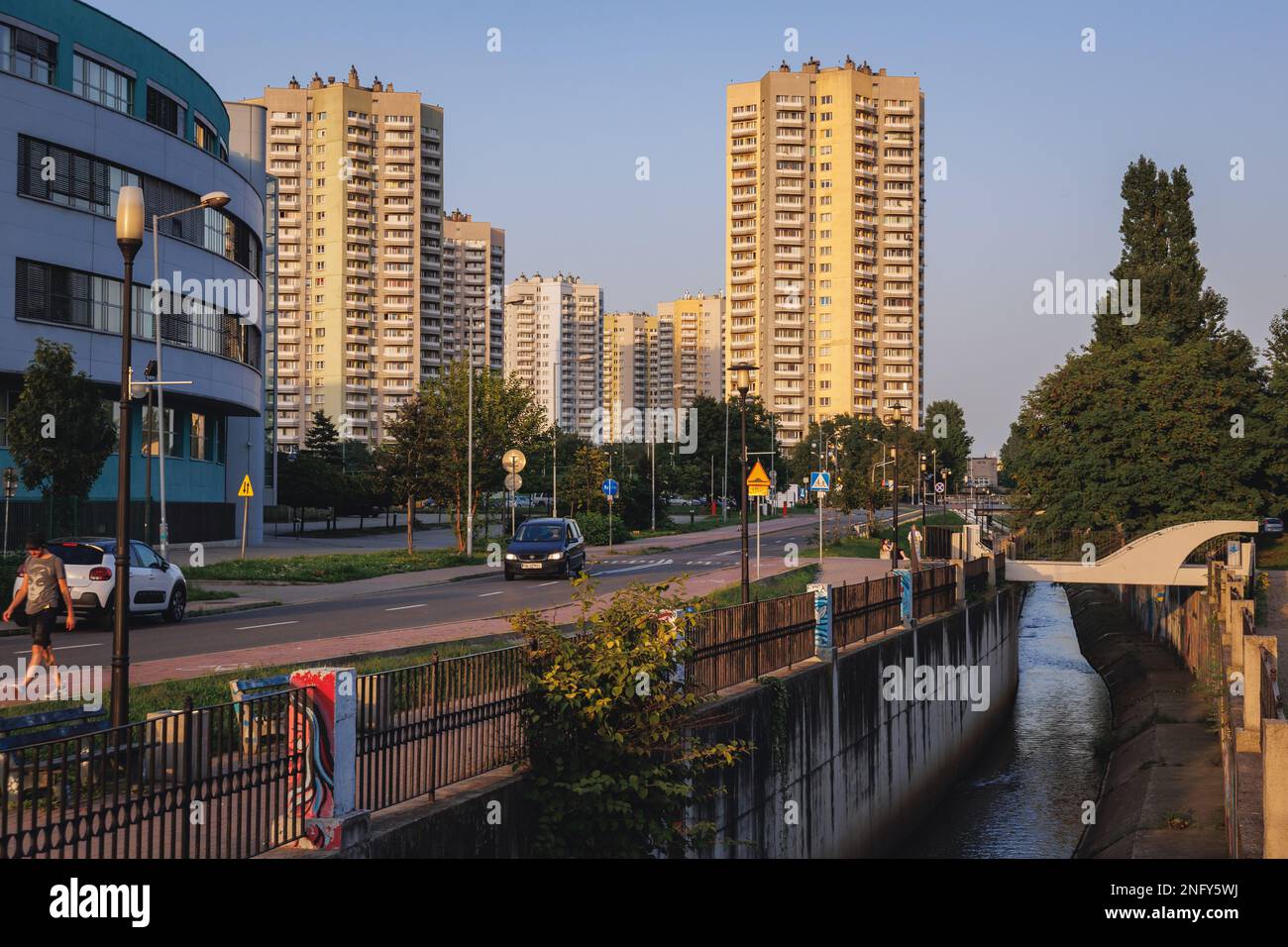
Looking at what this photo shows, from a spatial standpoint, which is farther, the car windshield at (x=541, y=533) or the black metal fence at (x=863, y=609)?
the car windshield at (x=541, y=533)

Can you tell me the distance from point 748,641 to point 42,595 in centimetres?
874

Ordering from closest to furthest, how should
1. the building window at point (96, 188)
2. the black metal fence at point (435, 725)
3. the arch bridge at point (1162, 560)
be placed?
1. the black metal fence at point (435, 725)
2. the arch bridge at point (1162, 560)
3. the building window at point (96, 188)

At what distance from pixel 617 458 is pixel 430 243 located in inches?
3365

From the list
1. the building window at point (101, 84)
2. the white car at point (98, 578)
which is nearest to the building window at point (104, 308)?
the building window at point (101, 84)

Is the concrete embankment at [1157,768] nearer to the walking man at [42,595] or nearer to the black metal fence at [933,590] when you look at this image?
the black metal fence at [933,590]

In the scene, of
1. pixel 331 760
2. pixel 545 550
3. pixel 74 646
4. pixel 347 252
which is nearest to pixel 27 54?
pixel 545 550

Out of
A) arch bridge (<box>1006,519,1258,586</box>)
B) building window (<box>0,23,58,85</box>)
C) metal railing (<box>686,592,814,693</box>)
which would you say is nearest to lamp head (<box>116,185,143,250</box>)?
metal railing (<box>686,592,814,693</box>)

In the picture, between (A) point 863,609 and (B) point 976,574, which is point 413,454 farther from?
(A) point 863,609

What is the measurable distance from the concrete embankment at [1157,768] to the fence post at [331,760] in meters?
11.1

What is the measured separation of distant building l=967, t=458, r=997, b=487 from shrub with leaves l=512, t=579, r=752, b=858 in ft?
575

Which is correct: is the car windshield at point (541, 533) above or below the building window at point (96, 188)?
below

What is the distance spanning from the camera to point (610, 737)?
10.1m

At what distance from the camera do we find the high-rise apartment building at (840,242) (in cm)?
16400
